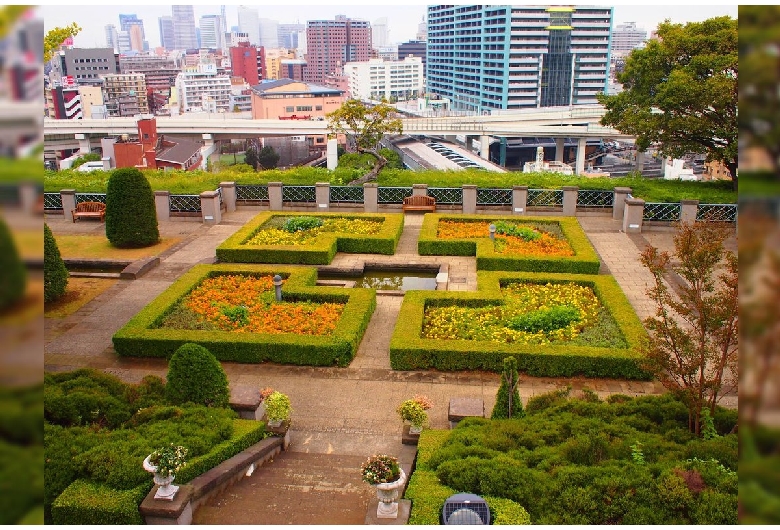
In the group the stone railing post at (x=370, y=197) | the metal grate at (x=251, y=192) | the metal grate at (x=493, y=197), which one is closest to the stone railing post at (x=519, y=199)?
the metal grate at (x=493, y=197)

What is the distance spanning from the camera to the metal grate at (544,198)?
22.4m

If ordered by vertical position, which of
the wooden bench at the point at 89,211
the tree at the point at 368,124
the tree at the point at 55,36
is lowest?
the wooden bench at the point at 89,211

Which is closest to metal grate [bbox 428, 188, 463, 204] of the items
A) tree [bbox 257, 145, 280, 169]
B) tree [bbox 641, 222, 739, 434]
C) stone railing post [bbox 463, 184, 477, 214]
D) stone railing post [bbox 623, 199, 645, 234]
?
stone railing post [bbox 463, 184, 477, 214]

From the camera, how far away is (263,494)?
8352mm

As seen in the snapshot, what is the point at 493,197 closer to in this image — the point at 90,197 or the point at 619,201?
the point at 619,201

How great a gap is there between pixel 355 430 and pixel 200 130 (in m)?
65.4

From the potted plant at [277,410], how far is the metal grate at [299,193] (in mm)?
13792

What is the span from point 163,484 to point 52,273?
31.0 feet

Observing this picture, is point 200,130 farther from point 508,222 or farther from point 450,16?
point 450,16

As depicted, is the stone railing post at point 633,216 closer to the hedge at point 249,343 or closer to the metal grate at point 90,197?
the hedge at point 249,343

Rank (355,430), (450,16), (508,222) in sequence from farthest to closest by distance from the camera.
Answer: (450,16)
(508,222)
(355,430)

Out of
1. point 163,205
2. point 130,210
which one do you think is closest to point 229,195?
point 163,205

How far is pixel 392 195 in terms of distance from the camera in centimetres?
2330

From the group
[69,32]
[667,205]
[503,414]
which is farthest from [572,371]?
[69,32]
